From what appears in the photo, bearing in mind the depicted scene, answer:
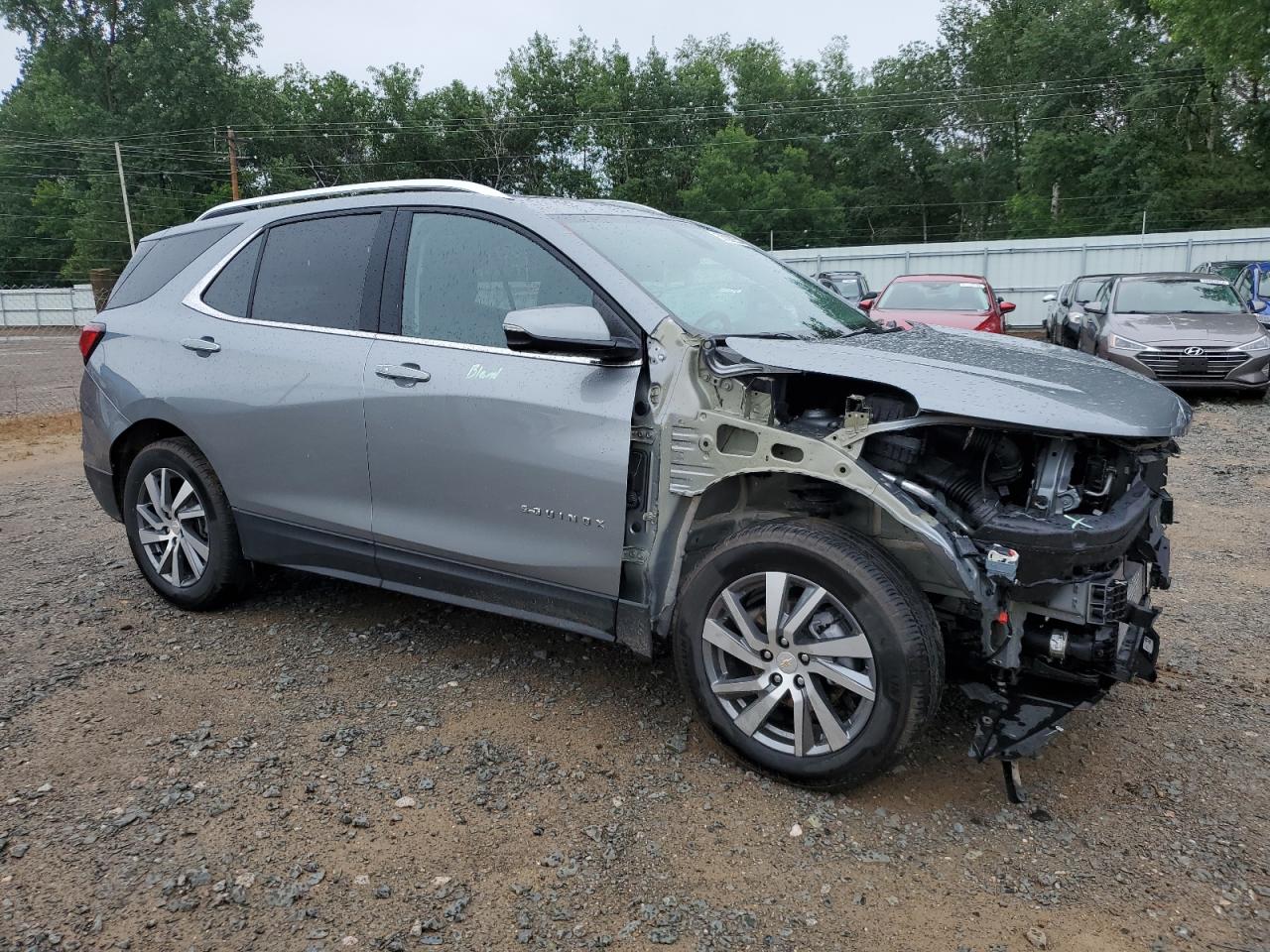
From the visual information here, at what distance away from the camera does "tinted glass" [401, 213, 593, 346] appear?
10.8 ft

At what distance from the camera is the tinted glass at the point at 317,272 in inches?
147

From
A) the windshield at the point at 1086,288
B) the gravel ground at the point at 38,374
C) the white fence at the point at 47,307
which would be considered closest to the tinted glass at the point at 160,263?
the gravel ground at the point at 38,374

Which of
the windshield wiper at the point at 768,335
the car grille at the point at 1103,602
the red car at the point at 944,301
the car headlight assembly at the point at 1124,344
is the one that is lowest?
the car grille at the point at 1103,602

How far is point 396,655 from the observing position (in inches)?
155

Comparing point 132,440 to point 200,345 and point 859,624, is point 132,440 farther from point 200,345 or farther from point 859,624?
point 859,624

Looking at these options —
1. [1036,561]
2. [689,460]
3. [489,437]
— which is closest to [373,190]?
[489,437]

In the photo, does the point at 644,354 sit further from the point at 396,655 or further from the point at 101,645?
the point at 101,645

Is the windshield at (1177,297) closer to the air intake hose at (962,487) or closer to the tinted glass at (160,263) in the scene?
the air intake hose at (962,487)

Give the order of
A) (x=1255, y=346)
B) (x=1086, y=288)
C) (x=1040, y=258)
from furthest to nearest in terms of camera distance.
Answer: (x=1040, y=258), (x=1086, y=288), (x=1255, y=346)

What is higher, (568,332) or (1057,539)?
(568,332)

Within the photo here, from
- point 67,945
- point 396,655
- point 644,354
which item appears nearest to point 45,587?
point 396,655

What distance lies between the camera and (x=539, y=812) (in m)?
2.81

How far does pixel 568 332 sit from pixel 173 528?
250 centimetres

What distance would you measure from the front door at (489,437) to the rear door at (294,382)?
132 mm
